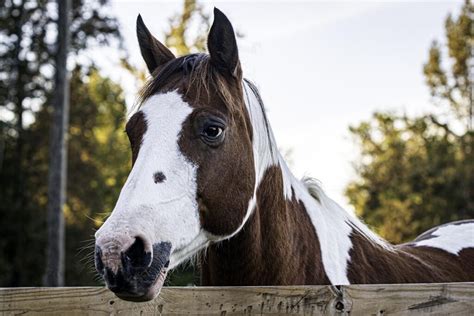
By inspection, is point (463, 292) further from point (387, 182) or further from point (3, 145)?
point (387, 182)

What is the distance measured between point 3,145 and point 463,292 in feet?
72.3

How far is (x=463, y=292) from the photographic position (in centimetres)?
250

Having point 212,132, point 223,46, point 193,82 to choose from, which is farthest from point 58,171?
point 212,132

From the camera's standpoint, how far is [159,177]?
274 centimetres

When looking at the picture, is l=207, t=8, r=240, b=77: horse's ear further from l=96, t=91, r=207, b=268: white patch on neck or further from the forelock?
l=96, t=91, r=207, b=268: white patch on neck

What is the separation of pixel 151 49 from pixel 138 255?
1.53 metres

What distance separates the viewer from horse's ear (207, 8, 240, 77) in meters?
3.27

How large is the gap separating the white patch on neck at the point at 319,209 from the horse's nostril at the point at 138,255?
31.4 inches

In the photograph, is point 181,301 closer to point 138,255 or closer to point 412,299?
point 138,255

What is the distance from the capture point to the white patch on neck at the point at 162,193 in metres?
2.55

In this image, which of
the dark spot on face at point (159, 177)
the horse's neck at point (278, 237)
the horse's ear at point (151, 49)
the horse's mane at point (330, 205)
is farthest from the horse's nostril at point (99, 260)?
the horse's mane at point (330, 205)

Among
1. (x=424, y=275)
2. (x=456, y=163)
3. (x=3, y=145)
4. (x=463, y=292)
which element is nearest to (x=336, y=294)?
(x=463, y=292)

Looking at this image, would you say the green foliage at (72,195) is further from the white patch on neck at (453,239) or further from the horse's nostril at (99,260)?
the horse's nostril at (99,260)

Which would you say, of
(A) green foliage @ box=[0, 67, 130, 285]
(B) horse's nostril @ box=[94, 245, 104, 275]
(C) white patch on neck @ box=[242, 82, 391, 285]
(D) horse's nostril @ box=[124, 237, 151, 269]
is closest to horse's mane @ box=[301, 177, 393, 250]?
(C) white patch on neck @ box=[242, 82, 391, 285]
